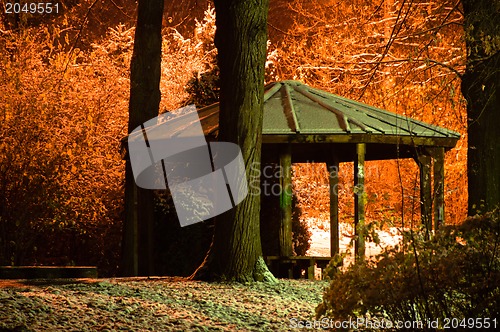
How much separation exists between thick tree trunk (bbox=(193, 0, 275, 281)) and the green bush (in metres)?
4.18

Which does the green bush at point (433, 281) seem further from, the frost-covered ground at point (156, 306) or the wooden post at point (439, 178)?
the wooden post at point (439, 178)

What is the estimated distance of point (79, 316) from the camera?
23.7 ft

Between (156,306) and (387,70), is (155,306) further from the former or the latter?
(387,70)

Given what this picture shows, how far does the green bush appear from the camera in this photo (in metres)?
5.95

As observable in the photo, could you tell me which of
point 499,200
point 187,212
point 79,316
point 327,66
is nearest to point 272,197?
point 187,212

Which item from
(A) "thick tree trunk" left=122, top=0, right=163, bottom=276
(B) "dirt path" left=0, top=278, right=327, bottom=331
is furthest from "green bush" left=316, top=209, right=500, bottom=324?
(A) "thick tree trunk" left=122, top=0, right=163, bottom=276

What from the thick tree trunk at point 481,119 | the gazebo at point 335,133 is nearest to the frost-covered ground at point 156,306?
the gazebo at point 335,133

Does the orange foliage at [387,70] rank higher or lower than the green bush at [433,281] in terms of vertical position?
higher

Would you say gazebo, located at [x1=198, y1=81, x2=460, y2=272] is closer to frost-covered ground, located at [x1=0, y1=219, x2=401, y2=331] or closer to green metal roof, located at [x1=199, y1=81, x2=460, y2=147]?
green metal roof, located at [x1=199, y1=81, x2=460, y2=147]

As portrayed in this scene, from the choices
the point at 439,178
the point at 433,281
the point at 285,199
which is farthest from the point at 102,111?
the point at 433,281

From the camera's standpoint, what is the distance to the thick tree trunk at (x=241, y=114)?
1048 centimetres

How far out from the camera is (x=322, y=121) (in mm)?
12469

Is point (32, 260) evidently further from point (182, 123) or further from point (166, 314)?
point (166, 314)

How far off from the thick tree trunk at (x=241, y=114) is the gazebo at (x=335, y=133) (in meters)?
1.34
